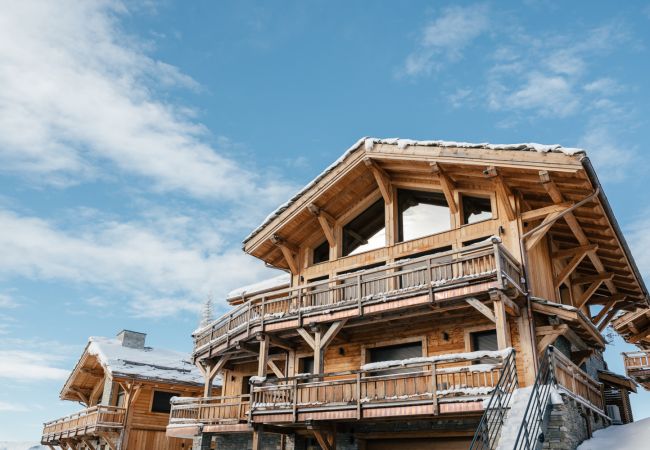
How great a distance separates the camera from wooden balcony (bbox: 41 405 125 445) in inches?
1129

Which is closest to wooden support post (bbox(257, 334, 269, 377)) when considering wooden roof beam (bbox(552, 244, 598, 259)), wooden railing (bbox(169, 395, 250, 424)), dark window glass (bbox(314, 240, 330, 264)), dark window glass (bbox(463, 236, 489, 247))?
wooden railing (bbox(169, 395, 250, 424))

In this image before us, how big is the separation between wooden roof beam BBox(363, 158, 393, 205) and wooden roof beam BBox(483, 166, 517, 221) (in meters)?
3.93

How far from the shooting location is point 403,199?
1975cm

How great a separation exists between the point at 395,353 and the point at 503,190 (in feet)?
19.5

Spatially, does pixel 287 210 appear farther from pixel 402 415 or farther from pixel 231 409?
pixel 402 415

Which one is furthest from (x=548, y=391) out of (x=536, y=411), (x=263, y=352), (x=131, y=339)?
(x=131, y=339)

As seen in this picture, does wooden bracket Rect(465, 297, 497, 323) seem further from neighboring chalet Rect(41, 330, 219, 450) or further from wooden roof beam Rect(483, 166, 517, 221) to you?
neighboring chalet Rect(41, 330, 219, 450)

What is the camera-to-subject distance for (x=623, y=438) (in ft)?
42.5

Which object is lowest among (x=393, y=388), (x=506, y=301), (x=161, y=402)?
(x=393, y=388)

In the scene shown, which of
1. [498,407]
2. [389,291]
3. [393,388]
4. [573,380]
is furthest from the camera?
[389,291]

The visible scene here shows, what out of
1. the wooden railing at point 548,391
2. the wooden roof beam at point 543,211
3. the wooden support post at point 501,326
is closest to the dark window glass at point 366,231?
the wooden roof beam at point 543,211

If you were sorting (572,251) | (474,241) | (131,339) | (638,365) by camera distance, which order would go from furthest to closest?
(131,339)
(638,365)
(572,251)
(474,241)

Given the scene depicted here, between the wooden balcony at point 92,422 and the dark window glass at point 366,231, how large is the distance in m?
16.4

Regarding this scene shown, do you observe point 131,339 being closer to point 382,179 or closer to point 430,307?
point 382,179
